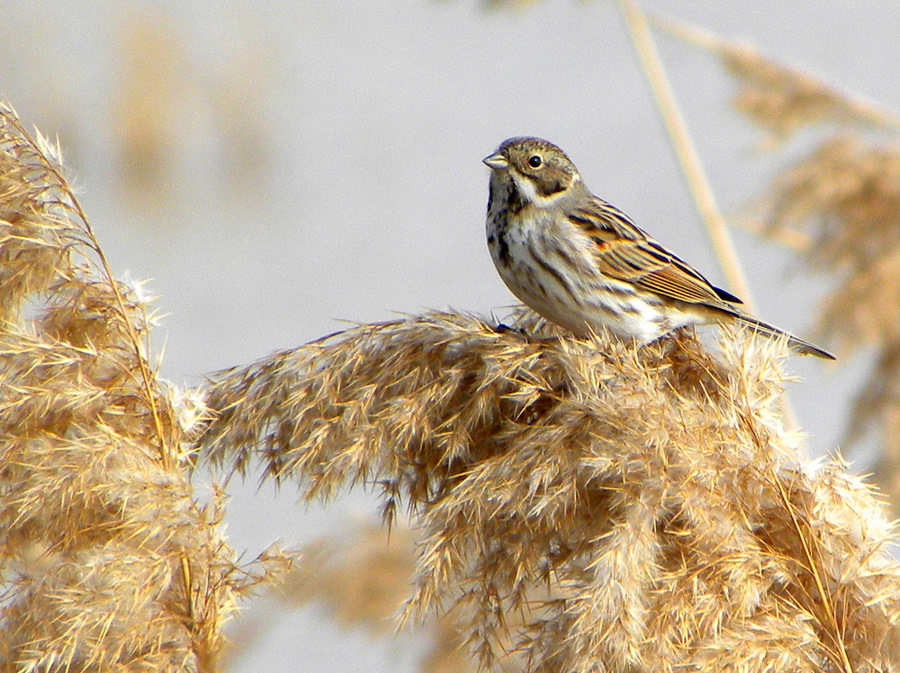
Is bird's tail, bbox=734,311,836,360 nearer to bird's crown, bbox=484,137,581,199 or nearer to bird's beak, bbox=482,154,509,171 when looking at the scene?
bird's crown, bbox=484,137,581,199

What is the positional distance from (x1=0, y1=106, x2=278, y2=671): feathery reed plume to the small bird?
1.48m

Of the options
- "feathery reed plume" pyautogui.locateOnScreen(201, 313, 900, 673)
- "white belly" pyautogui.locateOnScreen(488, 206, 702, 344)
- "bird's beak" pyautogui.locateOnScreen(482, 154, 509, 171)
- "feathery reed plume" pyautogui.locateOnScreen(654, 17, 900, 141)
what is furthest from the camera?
"feathery reed plume" pyautogui.locateOnScreen(654, 17, 900, 141)

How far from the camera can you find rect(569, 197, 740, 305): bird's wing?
147 inches

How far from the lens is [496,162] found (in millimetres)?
3713

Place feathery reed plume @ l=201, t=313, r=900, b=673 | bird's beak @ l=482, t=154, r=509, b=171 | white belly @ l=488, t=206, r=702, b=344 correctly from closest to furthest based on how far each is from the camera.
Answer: feathery reed plume @ l=201, t=313, r=900, b=673 → white belly @ l=488, t=206, r=702, b=344 → bird's beak @ l=482, t=154, r=509, b=171

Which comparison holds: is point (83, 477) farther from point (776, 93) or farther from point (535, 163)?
point (776, 93)

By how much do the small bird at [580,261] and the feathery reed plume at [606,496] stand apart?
111 centimetres

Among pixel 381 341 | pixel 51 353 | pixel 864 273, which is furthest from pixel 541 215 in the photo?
pixel 51 353

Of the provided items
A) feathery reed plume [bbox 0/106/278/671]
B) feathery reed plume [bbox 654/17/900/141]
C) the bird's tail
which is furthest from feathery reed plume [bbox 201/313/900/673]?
feathery reed plume [bbox 654/17/900/141]

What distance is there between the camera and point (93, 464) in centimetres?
202

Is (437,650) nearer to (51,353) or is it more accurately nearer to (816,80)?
(51,353)

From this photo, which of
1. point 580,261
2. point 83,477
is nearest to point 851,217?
point 580,261

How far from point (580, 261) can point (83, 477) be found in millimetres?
1951

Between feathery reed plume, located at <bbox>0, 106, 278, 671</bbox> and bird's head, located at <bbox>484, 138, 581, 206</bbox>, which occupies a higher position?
bird's head, located at <bbox>484, 138, 581, 206</bbox>
